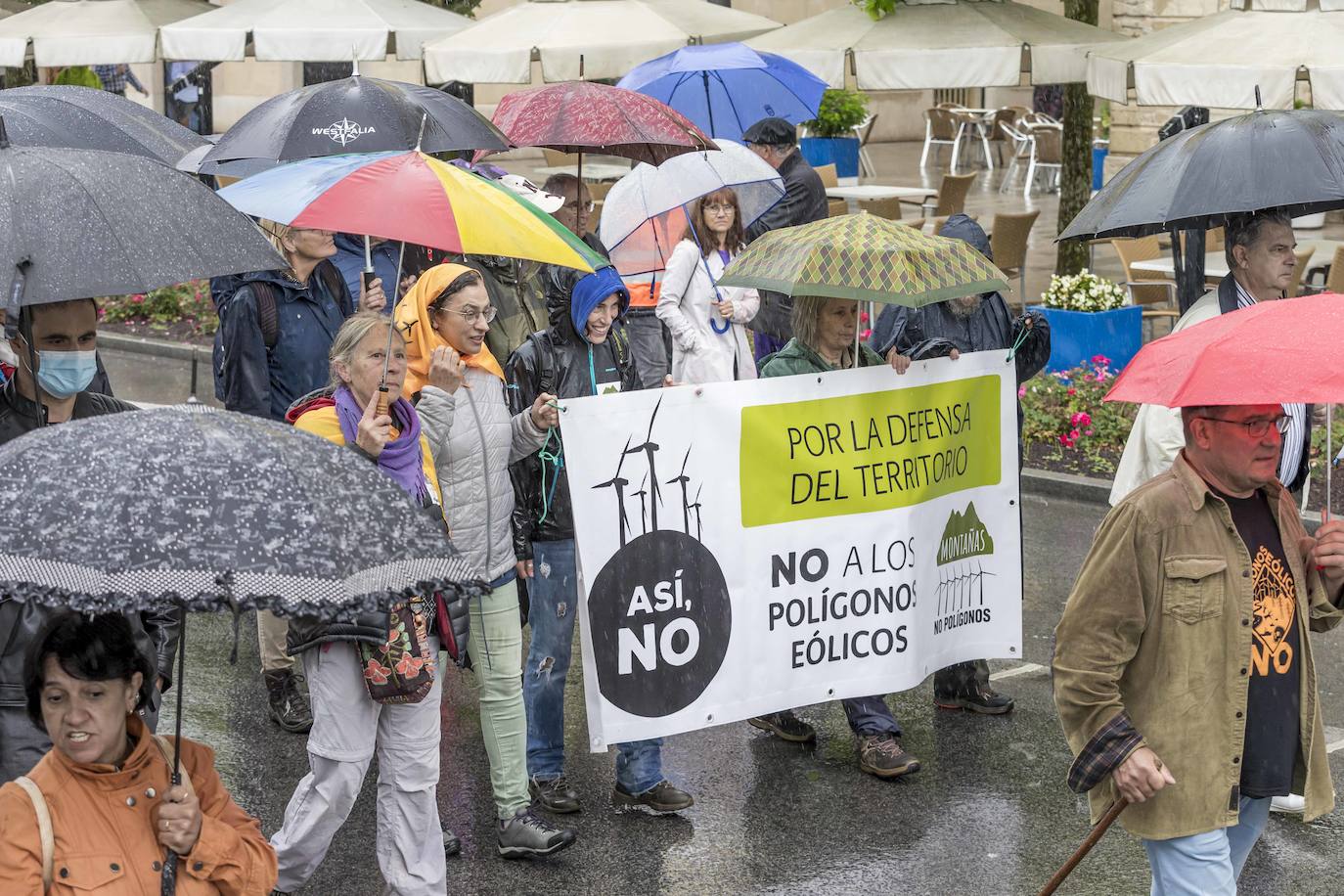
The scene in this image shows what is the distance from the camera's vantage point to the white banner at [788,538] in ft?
19.6

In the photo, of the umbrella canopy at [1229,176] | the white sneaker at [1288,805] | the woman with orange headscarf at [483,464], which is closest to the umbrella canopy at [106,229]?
the woman with orange headscarf at [483,464]

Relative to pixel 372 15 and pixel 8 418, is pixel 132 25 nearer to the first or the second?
pixel 372 15

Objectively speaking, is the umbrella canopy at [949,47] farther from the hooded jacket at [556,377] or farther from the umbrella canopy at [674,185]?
the hooded jacket at [556,377]

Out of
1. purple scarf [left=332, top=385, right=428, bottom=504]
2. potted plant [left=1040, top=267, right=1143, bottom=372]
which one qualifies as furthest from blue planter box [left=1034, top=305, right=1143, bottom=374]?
purple scarf [left=332, top=385, right=428, bottom=504]

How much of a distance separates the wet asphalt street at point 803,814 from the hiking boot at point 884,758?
0.05 m

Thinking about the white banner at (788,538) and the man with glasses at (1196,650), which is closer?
the man with glasses at (1196,650)

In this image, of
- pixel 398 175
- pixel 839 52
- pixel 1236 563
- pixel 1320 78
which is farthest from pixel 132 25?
pixel 1236 563

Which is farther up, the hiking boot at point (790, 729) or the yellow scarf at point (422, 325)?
the yellow scarf at point (422, 325)

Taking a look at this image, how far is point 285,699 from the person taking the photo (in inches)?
280

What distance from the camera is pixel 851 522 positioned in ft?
21.2

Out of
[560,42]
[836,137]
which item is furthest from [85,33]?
[836,137]

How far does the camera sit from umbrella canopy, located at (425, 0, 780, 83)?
12203mm

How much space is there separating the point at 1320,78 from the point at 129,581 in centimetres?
759

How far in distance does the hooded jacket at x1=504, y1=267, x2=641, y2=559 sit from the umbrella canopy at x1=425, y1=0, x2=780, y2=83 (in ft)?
20.3
